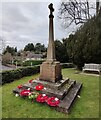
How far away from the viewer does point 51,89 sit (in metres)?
5.38

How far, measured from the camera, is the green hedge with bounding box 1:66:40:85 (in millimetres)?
7811

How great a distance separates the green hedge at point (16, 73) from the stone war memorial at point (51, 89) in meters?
2.26

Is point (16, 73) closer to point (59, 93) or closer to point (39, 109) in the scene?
point (59, 93)

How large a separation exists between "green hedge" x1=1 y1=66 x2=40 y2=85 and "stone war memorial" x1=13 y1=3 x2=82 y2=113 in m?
2.26

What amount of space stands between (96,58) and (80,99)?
28.0ft

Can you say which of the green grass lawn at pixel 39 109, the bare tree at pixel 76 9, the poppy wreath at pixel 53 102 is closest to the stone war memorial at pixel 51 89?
the poppy wreath at pixel 53 102

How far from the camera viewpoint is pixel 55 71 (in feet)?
19.7

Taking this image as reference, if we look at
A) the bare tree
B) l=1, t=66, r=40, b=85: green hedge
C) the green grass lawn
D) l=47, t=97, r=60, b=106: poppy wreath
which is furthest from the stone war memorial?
the bare tree

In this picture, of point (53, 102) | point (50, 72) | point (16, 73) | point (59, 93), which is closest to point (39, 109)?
point (53, 102)

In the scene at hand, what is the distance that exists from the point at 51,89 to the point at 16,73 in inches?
175

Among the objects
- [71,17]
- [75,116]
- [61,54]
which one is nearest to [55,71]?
[75,116]

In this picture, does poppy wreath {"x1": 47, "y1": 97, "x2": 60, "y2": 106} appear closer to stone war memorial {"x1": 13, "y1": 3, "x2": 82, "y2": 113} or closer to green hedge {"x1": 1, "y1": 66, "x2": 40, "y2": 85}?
stone war memorial {"x1": 13, "y1": 3, "x2": 82, "y2": 113}

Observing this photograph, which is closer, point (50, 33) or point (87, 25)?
point (50, 33)

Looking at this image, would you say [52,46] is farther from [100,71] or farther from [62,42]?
[62,42]
